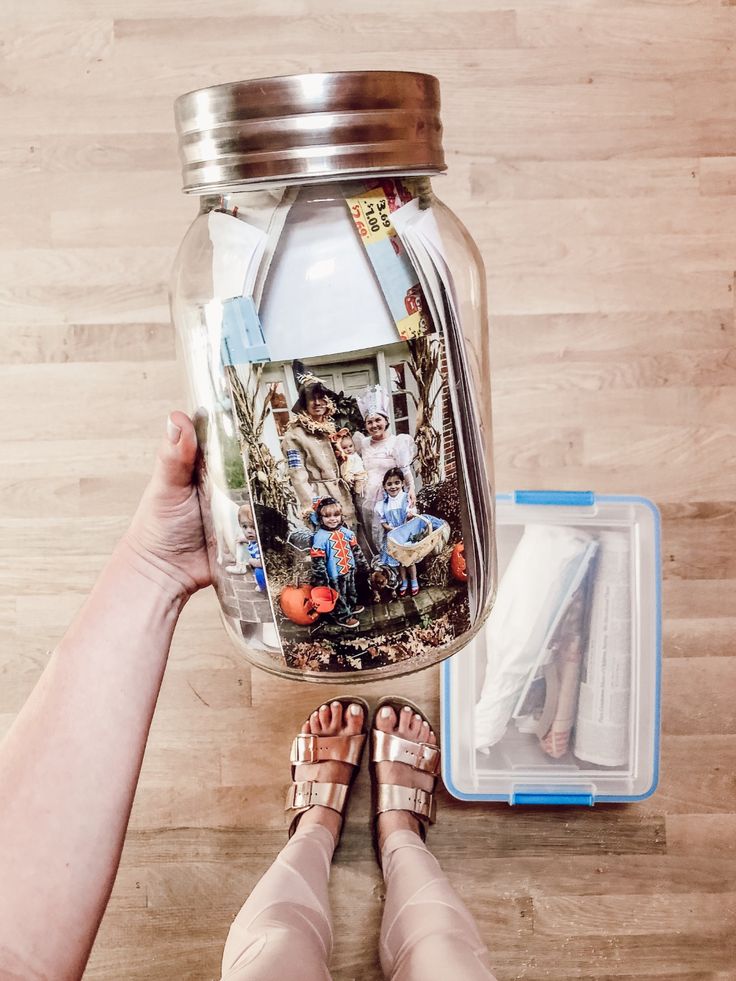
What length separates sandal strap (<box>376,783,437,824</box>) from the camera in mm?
1071

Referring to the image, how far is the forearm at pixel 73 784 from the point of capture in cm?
67

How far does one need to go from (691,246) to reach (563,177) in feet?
0.66

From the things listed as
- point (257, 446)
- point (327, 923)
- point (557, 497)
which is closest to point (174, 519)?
point (257, 446)

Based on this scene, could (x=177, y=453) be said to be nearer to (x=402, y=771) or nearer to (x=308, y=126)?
(x=308, y=126)

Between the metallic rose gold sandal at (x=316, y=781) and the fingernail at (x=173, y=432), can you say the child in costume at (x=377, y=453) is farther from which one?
the metallic rose gold sandal at (x=316, y=781)

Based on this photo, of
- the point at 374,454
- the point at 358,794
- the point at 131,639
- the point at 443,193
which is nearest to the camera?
the point at 374,454

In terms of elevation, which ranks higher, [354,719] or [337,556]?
[337,556]

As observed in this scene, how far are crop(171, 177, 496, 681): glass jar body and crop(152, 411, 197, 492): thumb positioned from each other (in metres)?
0.03

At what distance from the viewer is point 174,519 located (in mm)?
745

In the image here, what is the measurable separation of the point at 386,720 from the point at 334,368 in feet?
2.33

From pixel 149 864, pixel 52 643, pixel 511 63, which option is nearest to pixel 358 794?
pixel 149 864

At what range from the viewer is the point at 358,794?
1.13m

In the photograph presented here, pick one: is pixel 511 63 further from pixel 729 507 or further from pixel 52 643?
pixel 52 643

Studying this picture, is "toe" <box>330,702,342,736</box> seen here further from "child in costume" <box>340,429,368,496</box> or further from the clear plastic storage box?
"child in costume" <box>340,429,368,496</box>
